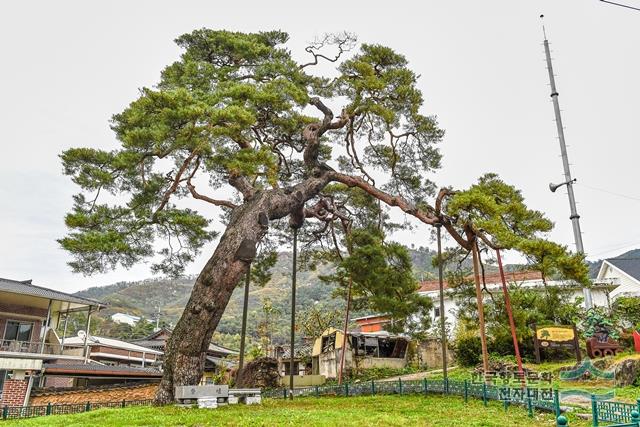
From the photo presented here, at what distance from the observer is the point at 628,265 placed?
3128 centimetres

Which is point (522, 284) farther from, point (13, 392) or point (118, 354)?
point (118, 354)

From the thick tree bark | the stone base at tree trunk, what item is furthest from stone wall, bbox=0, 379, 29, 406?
the thick tree bark

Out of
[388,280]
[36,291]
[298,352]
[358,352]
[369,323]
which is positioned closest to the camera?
[388,280]

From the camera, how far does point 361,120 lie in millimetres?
15039

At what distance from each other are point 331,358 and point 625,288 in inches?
835

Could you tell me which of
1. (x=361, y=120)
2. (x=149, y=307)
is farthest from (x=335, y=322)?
(x=149, y=307)

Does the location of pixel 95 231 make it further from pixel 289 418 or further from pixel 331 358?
pixel 331 358

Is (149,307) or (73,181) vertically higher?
(149,307)

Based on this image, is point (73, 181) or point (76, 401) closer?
point (73, 181)

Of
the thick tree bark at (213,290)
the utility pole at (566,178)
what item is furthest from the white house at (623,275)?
the thick tree bark at (213,290)

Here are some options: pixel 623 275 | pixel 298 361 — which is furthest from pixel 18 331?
pixel 623 275

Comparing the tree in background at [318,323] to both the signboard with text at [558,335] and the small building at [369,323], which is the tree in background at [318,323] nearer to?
the small building at [369,323]

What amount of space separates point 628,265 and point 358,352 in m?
20.8

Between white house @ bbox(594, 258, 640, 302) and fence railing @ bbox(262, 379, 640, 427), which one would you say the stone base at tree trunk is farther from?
white house @ bbox(594, 258, 640, 302)
